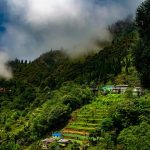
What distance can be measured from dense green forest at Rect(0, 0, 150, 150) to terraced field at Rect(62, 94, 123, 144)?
1.17 ft

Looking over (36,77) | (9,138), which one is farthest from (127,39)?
(9,138)

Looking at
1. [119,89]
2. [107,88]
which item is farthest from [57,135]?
[107,88]

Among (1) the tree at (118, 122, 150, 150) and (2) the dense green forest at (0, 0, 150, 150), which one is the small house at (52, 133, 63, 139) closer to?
(2) the dense green forest at (0, 0, 150, 150)

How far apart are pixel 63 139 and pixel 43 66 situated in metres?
101

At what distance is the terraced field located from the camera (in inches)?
2303

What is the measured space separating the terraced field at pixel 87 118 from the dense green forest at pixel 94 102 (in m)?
0.36

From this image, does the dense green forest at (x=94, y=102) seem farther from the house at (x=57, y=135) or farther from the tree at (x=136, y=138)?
the house at (x=57, y=135)

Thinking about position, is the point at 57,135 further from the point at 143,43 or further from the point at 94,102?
the point at 143,43

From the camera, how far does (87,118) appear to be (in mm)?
63219

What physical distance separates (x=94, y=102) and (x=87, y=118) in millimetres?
8956

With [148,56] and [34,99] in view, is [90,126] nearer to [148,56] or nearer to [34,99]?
[148,56]

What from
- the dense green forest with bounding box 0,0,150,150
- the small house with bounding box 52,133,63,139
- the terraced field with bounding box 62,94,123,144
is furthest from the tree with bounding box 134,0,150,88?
the small house with bounding box 52,133,63,139

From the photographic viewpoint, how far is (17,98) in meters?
97.7

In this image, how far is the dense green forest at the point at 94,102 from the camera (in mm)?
32188
